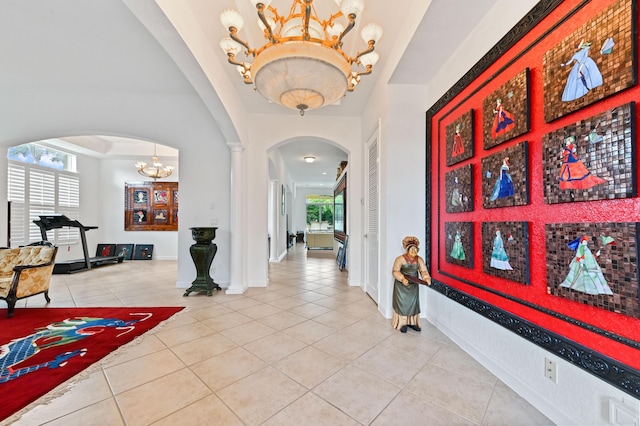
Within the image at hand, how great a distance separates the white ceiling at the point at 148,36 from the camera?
232cm

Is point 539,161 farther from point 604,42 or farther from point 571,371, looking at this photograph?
point 571,371

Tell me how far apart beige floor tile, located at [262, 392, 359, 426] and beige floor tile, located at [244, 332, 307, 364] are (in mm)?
603

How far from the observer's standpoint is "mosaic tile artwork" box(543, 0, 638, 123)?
1.17 meters

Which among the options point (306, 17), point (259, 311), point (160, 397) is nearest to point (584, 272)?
point (306, 17)

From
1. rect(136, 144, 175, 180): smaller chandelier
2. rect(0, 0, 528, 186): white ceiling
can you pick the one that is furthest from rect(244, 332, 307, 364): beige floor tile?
rect(136, 144, 175, 180): smaller chandelier

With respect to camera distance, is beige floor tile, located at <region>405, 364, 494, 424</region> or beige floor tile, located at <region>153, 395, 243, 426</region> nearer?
beige floor tile, located at <region>153, 395, 243, 426</region>

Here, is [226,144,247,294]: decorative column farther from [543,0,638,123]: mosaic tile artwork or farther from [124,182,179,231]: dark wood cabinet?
[124,182,179,231]: dark wood cabinet

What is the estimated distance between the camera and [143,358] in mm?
2273

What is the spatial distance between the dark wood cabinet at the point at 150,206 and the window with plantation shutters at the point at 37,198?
1.21 meters

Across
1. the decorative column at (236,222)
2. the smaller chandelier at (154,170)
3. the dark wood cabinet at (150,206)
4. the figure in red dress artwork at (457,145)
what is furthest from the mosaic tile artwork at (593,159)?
the dark wood cabinet at (150,206)

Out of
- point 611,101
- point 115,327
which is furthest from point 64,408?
point 611,101

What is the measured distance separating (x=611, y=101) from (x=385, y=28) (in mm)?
2096

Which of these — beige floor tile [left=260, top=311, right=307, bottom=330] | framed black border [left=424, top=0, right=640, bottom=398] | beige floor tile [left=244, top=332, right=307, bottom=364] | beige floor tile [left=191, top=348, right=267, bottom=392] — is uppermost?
framed black border [left=424, top=0, right=640, bottom=398]

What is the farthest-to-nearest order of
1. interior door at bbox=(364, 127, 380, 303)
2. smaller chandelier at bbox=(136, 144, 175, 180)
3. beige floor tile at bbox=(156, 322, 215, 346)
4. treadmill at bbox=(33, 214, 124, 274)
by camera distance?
smaller chandelier at bbox=(136, 144, 175, 180) → treadmill at bbox=(33, 214, 124, 274) → interior door at bbox=(364, 127, 380, 303) → beige floor tile at bbox=(156, 322, 215, 346)
